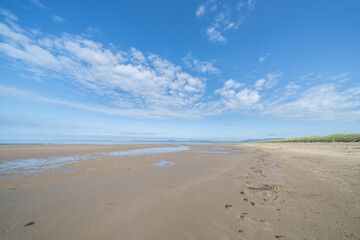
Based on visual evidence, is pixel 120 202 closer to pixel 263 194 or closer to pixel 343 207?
pixel 263 194

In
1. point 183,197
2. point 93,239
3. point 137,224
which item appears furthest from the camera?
point 183,197

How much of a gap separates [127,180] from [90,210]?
2492 mm

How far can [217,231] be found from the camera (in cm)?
261

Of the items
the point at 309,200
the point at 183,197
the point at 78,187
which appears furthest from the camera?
the point at 78,187

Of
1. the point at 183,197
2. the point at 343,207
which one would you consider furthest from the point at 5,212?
the point at 343,207

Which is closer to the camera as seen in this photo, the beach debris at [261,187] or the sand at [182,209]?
the sand at [182,209]

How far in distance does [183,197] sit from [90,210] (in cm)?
252

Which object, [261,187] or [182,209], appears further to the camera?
[261,187]

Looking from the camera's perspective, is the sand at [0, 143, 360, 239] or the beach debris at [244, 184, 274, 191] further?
the beach debris at [244, 184, 274, 191]

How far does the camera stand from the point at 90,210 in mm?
3453

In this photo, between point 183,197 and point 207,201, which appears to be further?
point 183,197

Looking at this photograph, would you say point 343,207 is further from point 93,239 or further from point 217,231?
point 93,239

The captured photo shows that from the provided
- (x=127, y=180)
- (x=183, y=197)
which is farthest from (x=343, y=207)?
(x=127, y=180)

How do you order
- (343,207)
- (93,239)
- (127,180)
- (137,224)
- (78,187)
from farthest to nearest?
1. (127,180)
2. (78,187)
3. (343,207)
4. (137,224)
5. (93,239)
